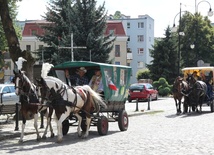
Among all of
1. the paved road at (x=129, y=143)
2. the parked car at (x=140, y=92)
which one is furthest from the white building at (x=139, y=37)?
the paved road at (x=129, y=143)

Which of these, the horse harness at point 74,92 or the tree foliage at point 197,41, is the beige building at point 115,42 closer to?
the tree foliage at point 197,41

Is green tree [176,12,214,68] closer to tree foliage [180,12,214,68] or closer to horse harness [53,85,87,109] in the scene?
tree foliage [180,12,214,68]

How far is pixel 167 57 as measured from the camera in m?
60.9

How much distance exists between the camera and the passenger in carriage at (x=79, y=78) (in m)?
16.3

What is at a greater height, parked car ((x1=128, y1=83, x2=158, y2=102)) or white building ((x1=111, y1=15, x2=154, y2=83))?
white building ((x1=111, y1=15, x2=154, y2=83))

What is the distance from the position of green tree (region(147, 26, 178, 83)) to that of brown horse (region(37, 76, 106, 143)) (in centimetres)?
4599

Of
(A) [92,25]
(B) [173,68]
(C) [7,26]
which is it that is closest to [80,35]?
(A) [92,25]

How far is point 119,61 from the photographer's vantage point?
78438mm

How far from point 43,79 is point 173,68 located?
4865 cm

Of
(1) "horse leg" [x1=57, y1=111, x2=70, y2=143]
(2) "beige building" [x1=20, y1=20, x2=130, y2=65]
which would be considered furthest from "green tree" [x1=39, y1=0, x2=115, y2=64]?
(1) "horse leg" [x1=57, y1=111, x2=70, y2=143]

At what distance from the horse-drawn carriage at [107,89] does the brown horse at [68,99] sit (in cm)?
44

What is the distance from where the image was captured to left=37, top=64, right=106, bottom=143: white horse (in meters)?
13.9

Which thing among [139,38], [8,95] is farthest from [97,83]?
[139,38]

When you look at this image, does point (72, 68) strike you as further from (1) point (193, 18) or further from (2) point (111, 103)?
(1) point (193, 18)
